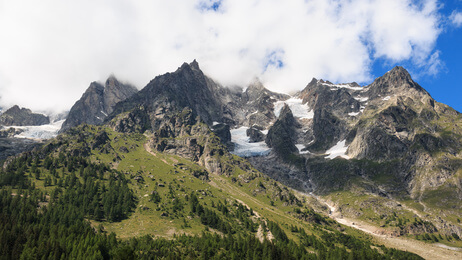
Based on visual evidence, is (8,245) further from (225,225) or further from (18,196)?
(225,225)

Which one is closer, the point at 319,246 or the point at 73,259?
the point at 73,259

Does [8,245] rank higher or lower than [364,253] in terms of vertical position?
lower

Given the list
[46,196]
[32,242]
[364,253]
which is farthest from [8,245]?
[364,253]

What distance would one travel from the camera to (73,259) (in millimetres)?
106938

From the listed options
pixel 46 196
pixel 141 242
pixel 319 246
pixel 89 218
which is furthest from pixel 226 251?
pixel 46 196

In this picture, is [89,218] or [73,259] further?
[89,218]

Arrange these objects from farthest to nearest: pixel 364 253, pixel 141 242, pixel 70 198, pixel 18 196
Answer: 1. pixel 70 198
2. pixel 18 196
3. pixel 364 253
4. pixel 141 242

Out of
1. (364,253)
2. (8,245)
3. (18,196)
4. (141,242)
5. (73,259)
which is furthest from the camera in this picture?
(18,196)

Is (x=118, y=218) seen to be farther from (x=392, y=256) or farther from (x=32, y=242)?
(x=392, y=256)

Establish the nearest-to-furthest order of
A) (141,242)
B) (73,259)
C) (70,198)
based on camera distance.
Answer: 1. (73,259)
2. (141,242)
3. (70,198)

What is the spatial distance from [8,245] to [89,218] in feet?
210

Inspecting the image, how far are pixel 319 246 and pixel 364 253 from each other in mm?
28186

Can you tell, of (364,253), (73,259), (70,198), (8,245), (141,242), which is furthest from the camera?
(70,198)

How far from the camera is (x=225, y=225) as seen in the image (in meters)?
197
